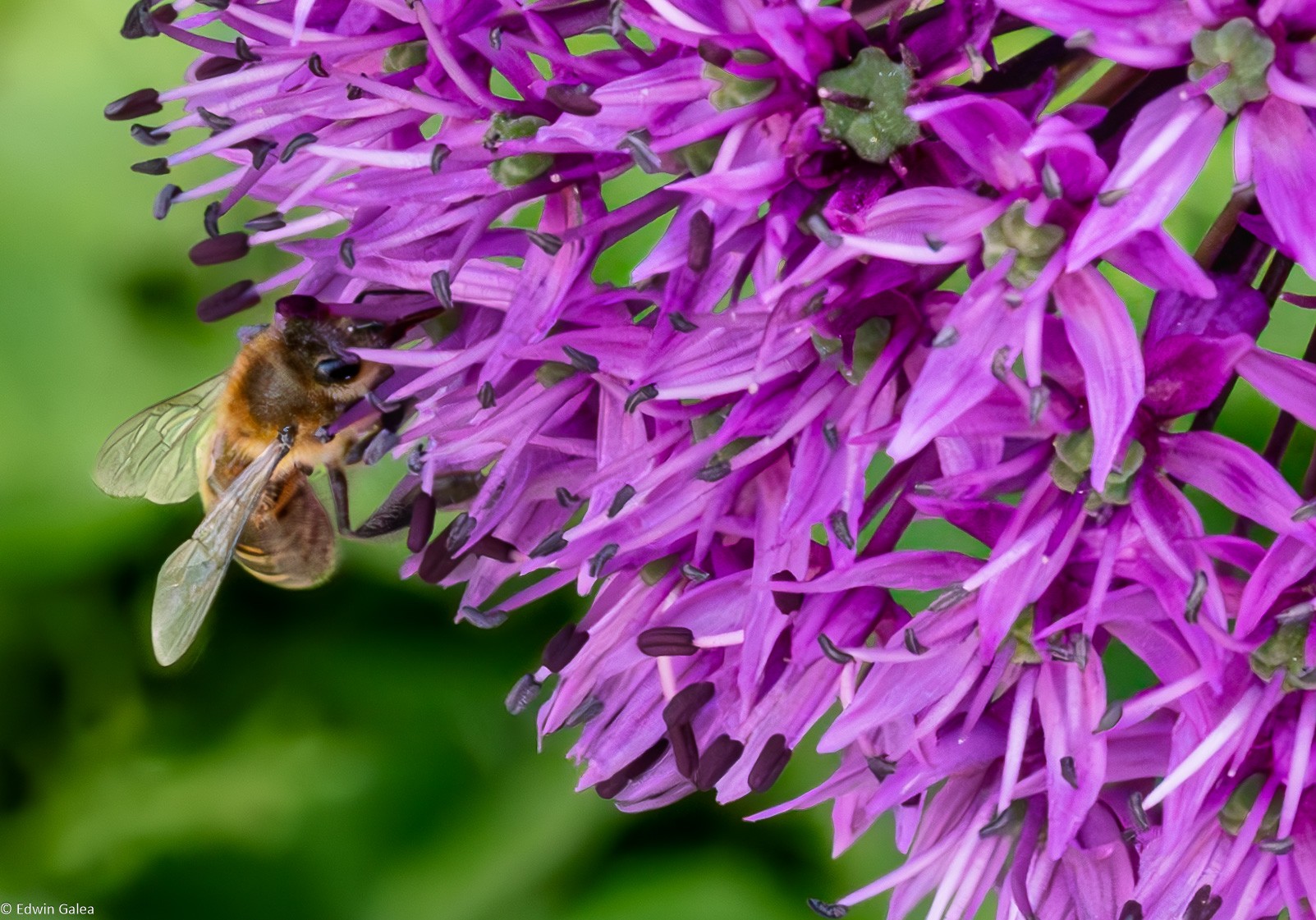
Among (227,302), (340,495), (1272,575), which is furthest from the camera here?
(340,495)

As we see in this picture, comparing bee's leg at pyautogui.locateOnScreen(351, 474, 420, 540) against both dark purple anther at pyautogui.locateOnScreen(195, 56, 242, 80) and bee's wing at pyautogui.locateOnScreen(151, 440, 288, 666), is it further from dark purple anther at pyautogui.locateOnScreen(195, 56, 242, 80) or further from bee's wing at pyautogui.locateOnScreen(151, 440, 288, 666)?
dark purple anther at pyautogui.locateOnScreen(195, 56, 242, 80)

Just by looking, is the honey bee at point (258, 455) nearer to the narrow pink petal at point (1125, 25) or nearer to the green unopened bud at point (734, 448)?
the green unopened bud at point (734, 448)

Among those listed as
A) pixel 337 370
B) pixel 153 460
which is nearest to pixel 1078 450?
pixel 337 370

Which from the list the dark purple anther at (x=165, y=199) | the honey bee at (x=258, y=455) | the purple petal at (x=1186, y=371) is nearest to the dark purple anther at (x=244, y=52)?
the dark purple anther at (x=165, y=199)

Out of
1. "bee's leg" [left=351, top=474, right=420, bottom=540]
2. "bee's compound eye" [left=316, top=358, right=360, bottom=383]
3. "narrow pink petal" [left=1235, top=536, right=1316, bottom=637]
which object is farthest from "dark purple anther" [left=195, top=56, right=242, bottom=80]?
"narrow pink petal" [left=1235, top=536, right=1316, bottom=637]

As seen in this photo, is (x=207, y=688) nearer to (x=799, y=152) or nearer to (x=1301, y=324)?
(x=799, y=152)

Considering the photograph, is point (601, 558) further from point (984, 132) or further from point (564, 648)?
point (984, 132)
